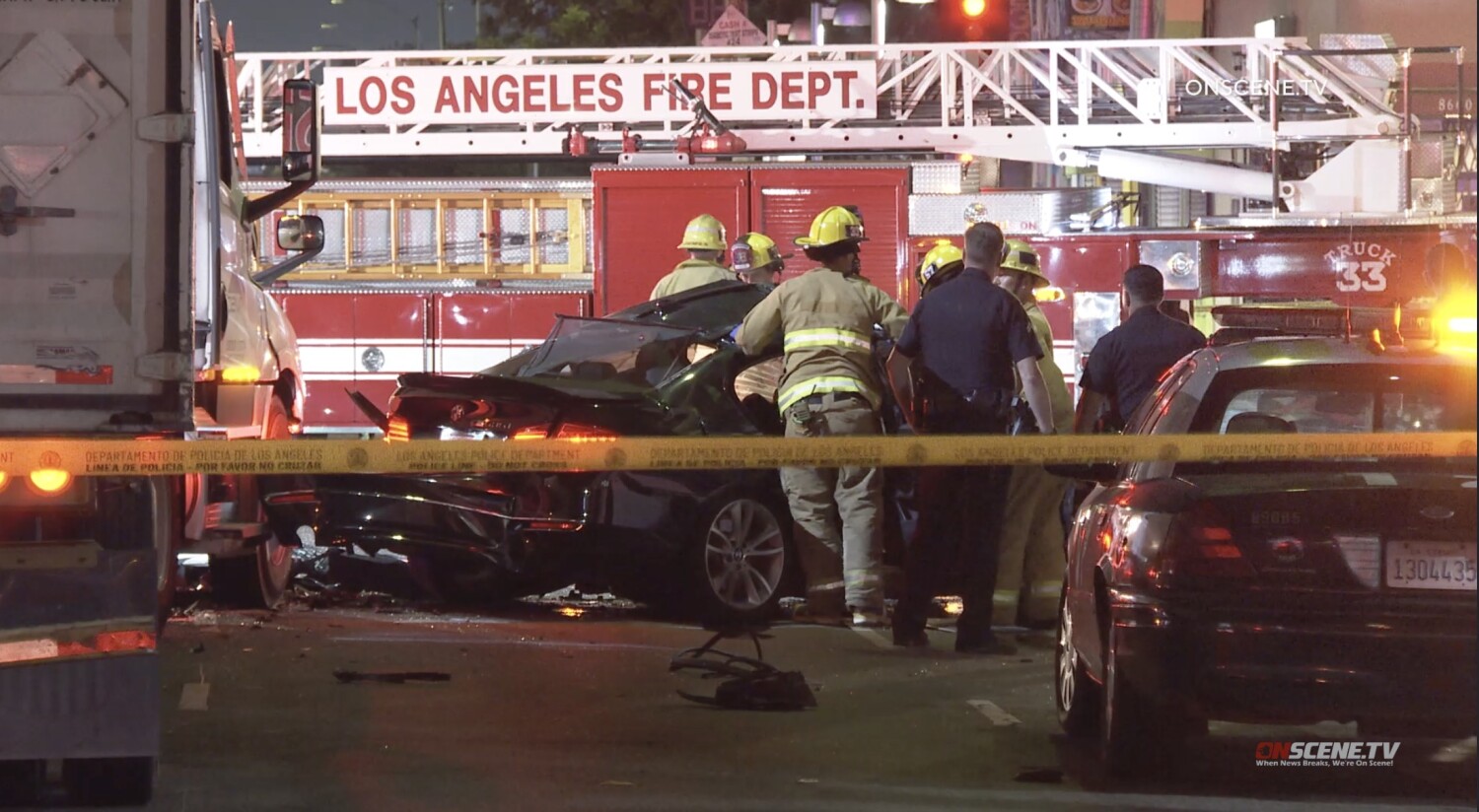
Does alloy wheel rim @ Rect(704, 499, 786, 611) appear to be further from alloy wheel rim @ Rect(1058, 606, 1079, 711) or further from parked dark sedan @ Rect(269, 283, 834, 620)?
alloy wheel rim @ Rect(1058, 606, 1079, 711)

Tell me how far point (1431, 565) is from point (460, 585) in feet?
18.5

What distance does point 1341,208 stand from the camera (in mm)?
17250

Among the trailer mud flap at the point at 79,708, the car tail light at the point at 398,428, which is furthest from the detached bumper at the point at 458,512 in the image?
the trailer mud flap at the point at 79,708

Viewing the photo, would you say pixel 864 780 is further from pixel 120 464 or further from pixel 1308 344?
pixel 120 464

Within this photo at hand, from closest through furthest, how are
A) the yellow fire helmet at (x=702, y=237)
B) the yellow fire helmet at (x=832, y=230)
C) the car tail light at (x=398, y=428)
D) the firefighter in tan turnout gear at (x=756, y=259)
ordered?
the car tail light at (x=398, y=428) → the yellow fire helmet at (x=832, y=230) → the firefighter in tan turnout gear at (x=756, y=259) → the yellow fire helmet at (x=702, y=237)

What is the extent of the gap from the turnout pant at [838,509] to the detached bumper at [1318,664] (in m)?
3.79

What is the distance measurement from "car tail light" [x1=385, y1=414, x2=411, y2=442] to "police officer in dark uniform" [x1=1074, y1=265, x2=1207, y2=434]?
2.86 metres

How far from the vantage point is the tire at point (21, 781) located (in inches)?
235

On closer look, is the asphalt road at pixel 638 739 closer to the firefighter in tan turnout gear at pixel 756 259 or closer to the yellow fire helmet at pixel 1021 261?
the yellow fire helmet at pixel 1021 261

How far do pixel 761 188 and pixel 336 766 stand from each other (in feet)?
35.0

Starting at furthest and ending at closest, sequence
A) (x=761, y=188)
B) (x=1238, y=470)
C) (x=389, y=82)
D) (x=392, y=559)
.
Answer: (x=389, y=82), (x=761, y=188), (x=392, y=559), (x=1238, y=470)

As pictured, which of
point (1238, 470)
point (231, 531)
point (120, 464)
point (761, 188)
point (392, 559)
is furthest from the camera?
point (761, 188)

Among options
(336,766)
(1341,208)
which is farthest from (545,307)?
(336,766)

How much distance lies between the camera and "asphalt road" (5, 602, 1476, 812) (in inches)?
234
